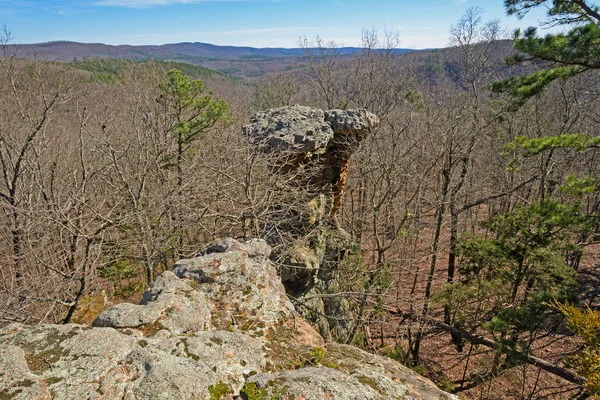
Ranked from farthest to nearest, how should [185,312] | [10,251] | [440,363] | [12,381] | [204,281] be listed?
[440,363] → [10,251] → [204,281] → [185,312] → [12,381]

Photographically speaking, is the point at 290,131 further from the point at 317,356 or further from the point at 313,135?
the point at 317,356

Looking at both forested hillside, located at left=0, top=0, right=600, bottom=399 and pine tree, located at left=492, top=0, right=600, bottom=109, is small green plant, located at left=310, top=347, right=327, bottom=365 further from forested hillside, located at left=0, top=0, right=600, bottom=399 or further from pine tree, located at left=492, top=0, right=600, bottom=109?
pine tree, located at left=492, top=0, right=600, bottom=109

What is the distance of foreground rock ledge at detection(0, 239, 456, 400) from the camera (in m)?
2.11

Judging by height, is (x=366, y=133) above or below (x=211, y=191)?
above

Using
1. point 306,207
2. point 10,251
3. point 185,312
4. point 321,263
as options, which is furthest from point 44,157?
point 185,312

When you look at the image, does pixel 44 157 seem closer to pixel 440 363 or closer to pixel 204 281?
pixel 204 281

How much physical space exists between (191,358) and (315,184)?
26.5ft

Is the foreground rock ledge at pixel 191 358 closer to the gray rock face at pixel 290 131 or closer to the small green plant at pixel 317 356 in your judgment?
the small green plant at pixel 317 356

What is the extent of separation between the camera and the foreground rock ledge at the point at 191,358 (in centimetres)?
211

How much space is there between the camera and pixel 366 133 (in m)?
10.2

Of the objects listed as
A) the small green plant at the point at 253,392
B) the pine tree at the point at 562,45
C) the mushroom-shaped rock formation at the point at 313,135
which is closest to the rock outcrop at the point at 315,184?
the mushroom-shaped rock formation at the point at 313,135

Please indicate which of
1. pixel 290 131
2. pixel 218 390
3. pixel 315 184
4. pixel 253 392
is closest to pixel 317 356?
pixel 253 392

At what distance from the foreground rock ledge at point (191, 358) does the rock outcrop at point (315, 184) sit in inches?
204

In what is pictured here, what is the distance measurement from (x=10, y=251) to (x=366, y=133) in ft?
30.5
